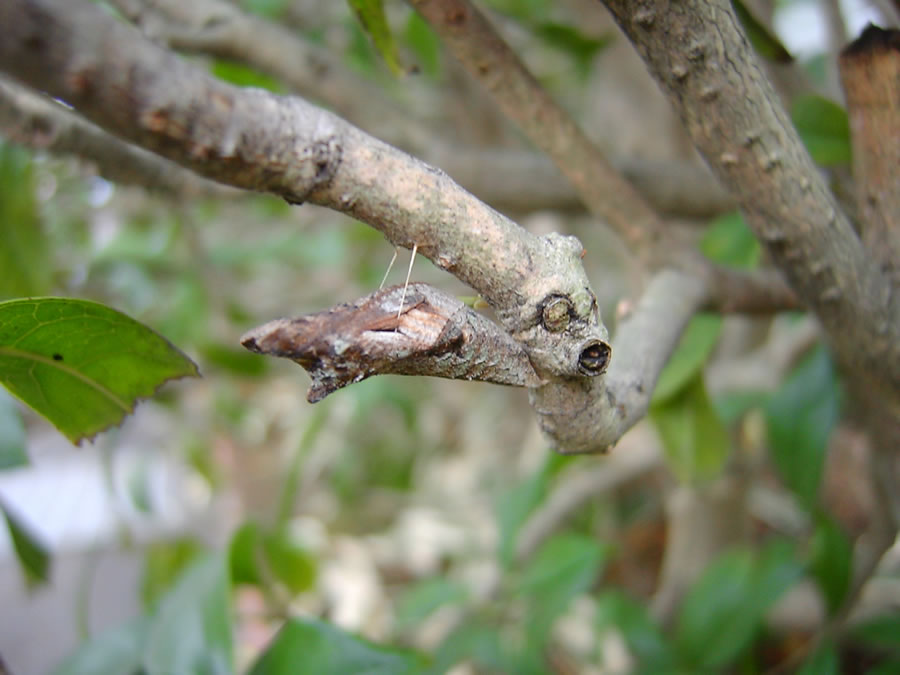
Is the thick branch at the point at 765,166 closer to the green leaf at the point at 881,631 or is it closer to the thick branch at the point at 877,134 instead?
the thick branch at the point at 877,134

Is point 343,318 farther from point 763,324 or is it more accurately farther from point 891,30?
point 763,324

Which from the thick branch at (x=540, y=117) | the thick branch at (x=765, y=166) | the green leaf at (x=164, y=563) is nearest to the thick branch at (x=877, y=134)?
the thick branch at (x=765, y=166)

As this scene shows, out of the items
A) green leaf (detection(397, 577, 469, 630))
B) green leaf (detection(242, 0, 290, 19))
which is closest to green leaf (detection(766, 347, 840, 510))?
green leaf (detection(397, 577, 469, 630))

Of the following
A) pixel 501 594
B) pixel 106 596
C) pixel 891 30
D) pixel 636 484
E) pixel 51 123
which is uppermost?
pixel 891 30

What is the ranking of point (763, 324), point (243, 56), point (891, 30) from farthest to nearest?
point (763, 324) < point (243, 56) < point (891, 30)

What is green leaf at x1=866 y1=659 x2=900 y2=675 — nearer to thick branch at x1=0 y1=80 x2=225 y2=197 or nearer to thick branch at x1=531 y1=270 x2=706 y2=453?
thick branch at x1=531 y1=270 x2=706 y2=453

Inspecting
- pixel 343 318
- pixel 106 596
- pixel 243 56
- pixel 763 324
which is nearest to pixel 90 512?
pixel 106 596

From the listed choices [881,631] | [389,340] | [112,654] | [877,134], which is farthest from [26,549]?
[881,631]

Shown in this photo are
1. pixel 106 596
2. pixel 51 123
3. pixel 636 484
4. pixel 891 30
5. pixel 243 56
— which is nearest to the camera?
pixel 891 30
